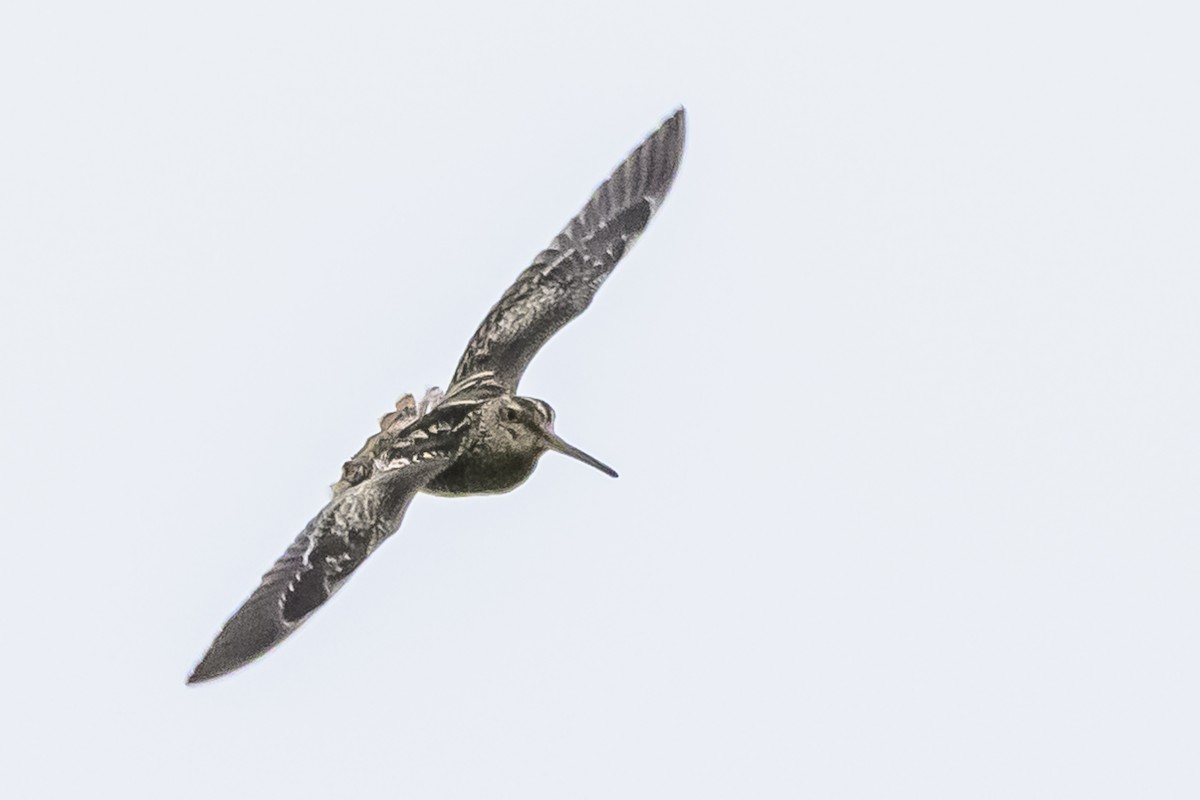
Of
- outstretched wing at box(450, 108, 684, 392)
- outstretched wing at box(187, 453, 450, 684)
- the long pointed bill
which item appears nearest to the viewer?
outstretched wing at box(187, 453, 450, 684)

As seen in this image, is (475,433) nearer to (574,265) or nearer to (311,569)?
(574,265)

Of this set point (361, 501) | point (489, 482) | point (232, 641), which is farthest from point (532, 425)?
point (232, 641)

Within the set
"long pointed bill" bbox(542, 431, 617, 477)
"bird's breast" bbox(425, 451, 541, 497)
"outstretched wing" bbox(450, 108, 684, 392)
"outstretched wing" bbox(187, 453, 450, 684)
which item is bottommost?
"outstretched wing" bbox(187, 453, 450, 684)

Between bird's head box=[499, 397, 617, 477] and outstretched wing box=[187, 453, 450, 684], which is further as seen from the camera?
bird's head box=[499, 397, 617, 477]

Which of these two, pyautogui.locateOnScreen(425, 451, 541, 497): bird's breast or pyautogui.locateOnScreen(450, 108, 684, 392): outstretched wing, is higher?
pyautogui.locateOnScreen(450, 108, 684, 392): outstretched wing

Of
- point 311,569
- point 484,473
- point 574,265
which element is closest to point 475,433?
point 484,473

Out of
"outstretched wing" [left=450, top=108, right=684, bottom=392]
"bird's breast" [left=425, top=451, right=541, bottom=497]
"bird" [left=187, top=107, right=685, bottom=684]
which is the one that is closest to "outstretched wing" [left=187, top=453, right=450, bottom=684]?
"bird" [left=187, top=107, right=685, bottom=684]

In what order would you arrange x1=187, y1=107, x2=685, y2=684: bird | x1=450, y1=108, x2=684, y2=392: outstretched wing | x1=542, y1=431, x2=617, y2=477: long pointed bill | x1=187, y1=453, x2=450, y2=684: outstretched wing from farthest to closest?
x1=450, y1=108, x2=684, y2=392: outstretched wing → x1=542, y1=431, x2=617, y2=477: long pointed bill → x1=187, y1=107, x2=685, y2=684: bird → x1=187, y1=453, x2=450, y2=684: outstretched wing

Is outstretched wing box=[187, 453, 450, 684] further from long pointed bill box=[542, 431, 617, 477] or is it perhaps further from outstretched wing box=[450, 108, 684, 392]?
outstretched wing box=[450, 108, 684, 392]
